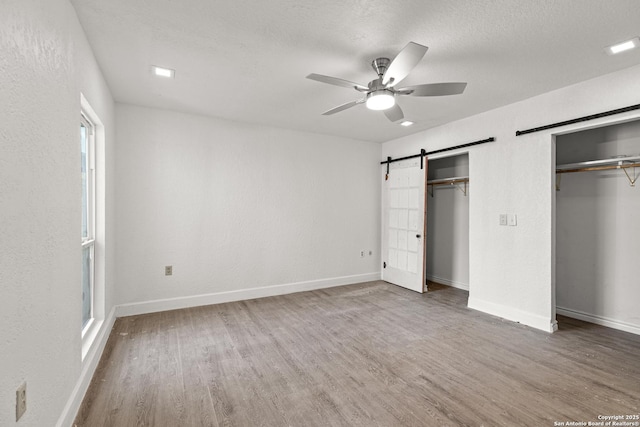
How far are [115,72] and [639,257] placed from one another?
5.62 metres

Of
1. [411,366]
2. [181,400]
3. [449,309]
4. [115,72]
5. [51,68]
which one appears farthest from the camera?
[449,309]

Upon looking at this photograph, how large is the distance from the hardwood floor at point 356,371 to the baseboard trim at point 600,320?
0.13 meters

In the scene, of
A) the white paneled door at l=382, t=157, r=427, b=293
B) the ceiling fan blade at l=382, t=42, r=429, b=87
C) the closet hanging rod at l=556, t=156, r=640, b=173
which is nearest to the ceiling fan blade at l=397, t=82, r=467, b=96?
the ceiling fan blade at l=382, t=42, r=429, b=87

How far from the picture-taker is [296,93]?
3.29m

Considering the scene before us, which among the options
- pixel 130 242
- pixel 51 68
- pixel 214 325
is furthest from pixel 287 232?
pixel 51 68

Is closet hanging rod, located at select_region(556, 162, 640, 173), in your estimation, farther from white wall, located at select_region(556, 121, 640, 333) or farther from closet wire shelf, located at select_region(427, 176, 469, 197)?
closet wire shelf, located at select_region(427, 176, 469, 197)

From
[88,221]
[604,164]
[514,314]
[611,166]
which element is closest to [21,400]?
[88,221]

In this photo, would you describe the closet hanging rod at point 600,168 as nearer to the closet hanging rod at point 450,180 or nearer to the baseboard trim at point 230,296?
the closet hanging rod at point 450,180

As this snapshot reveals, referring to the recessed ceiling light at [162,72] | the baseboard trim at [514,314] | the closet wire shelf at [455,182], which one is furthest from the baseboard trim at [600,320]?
the recessed ceiling light at [162,72]

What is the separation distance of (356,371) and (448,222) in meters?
3.56

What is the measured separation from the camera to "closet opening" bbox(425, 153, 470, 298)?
16.2 ft

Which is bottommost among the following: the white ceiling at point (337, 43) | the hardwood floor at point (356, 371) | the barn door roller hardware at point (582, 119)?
the hardwood floor at point (356, 371)

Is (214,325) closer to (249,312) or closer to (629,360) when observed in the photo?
(249,312)

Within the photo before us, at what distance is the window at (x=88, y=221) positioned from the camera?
8.84 feet
